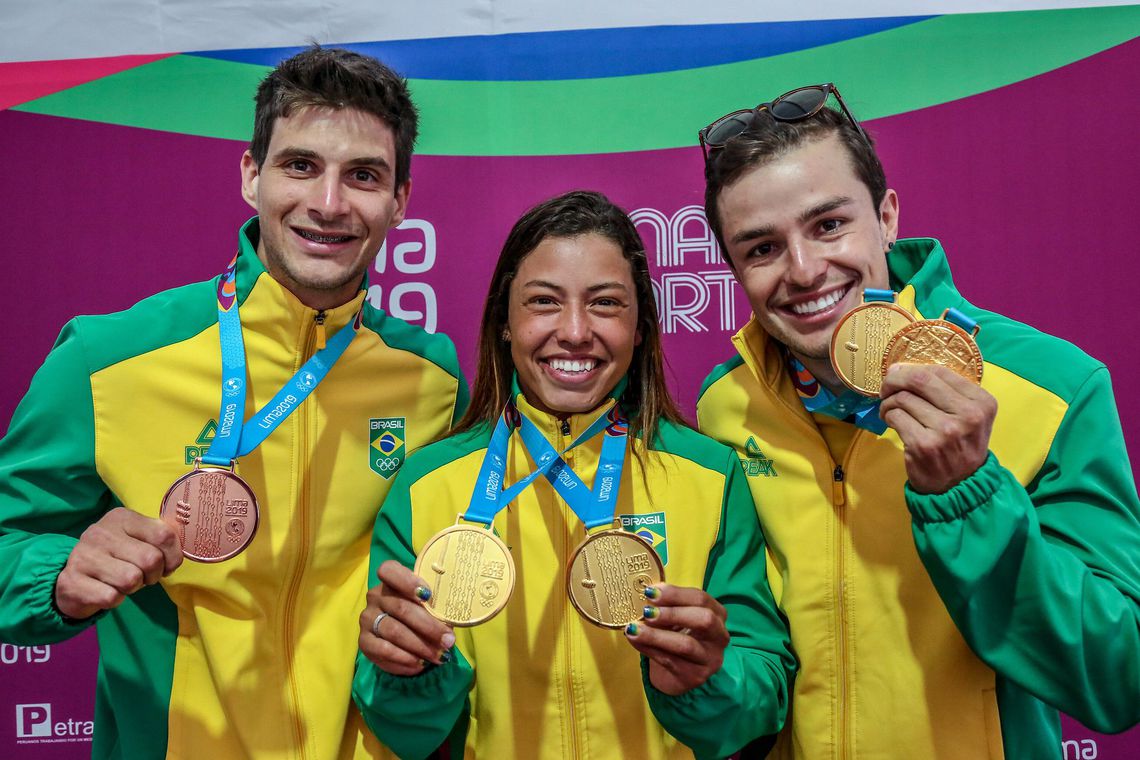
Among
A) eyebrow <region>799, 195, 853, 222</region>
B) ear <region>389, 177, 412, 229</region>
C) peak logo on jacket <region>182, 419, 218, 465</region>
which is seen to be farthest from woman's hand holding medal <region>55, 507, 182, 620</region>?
eyebrow <region>799, 195, 853, 222</region>

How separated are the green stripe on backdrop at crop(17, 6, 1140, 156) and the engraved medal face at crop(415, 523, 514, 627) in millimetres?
1635

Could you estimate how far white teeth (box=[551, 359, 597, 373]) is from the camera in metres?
2.19

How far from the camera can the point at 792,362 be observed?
2.29m

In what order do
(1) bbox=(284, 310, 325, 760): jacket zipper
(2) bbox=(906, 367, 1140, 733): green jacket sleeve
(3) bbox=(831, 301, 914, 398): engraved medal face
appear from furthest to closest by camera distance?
(1) bbox=(284, 310, 325, 760): jacket zipper
(3) bbox=(831, 301, 914, 398): engraved medal face
(2) bbox=(906, 367, 1140, 733): green jacket sleeve

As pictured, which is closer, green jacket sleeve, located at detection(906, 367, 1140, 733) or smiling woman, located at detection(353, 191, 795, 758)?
green jacket sleeve, located at detection(906, 367, 1140, 733)

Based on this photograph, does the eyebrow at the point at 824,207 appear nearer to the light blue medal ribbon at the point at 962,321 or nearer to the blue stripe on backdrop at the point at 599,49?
the light blue medal ribbon at the point at 962,321

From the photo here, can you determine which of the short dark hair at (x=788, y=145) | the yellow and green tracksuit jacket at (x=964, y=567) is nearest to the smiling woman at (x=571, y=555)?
the yellow and green tracksuit jacket at (x=964, y=567)

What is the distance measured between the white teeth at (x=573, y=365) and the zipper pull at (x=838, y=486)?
0.61 m

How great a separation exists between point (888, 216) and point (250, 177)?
→ 163 centimetres

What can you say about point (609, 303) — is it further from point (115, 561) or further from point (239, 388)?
point (115, 561)

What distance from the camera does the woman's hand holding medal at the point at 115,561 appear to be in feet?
5.84

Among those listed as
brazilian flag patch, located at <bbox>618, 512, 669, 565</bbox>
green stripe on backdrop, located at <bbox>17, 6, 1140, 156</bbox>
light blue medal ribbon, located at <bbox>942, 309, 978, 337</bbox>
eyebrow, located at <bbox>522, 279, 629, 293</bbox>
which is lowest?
brazilian flag patch, located at <bbox>618, 512, 669, 565</bbox>

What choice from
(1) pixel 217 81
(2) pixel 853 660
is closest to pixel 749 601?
(2) pixel 853 660

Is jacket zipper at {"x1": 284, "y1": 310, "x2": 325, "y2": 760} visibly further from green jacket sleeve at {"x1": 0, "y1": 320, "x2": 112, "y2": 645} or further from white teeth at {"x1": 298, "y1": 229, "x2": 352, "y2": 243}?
green jacket sleeve at {"x1": 0, "y1": 320, "x2": 112, "y2": 645}
